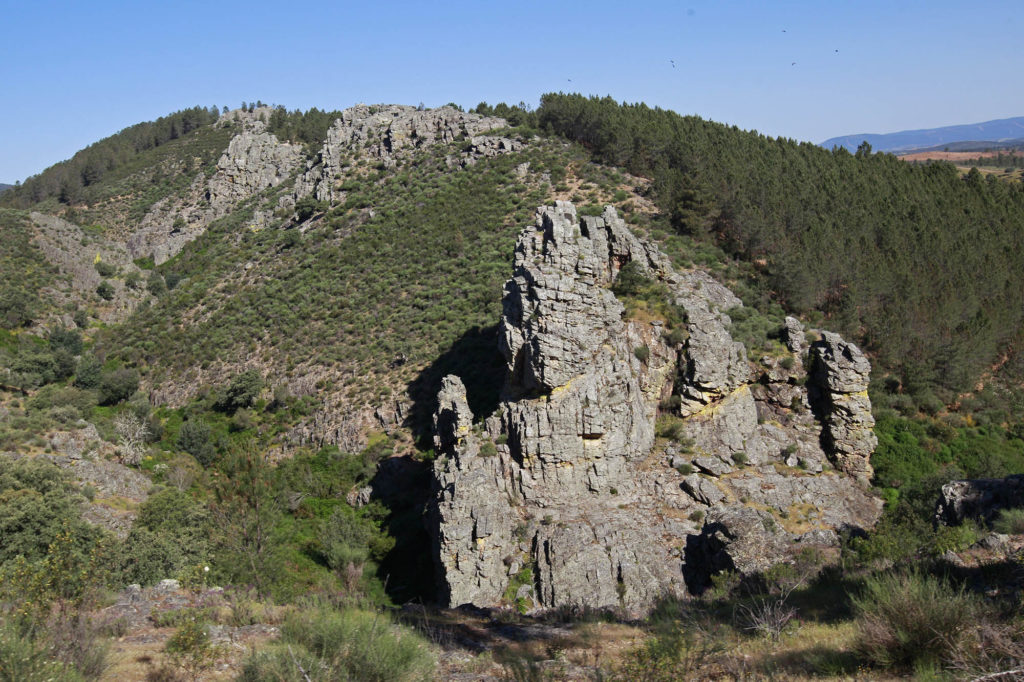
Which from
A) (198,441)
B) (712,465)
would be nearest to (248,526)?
(712,465)

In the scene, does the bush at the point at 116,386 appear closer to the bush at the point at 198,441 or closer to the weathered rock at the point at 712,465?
the bush at the point at 198,441

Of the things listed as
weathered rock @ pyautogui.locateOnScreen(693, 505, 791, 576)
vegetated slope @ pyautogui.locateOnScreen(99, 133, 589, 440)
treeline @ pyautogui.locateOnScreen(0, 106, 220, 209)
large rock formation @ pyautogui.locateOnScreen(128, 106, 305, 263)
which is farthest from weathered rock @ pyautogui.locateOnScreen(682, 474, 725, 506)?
treeline @ pyautogui.locateOnScreen(0, 106, 220, 209)

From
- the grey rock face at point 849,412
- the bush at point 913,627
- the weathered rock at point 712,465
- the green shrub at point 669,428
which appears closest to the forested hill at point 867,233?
the grey rock face at point 849,412

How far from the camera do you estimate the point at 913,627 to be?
25.1ft

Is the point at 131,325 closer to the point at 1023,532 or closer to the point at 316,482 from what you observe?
the point at 316,482

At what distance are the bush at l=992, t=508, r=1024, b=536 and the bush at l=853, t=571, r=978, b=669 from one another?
6.34 metres

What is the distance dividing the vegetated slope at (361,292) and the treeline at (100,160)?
4031cm

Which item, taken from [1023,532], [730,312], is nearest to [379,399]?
[730,312]

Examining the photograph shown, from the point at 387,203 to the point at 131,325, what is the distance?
22.9m

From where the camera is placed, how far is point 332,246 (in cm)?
4666

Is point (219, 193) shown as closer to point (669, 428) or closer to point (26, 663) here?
point (669, 428)

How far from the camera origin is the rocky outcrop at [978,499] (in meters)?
14.7

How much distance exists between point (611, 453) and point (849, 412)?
10.8 metres

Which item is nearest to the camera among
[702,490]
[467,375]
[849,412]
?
[702,490]
